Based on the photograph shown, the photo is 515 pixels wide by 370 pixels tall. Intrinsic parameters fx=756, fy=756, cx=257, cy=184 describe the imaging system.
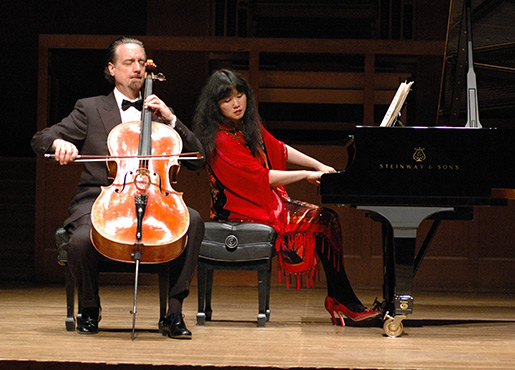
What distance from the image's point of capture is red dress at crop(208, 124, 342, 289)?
338cm

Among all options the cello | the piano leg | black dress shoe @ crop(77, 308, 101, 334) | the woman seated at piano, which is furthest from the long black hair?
black dress shoe @ crop(77, 308, 101, 334)

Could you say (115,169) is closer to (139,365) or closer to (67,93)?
(139,365)

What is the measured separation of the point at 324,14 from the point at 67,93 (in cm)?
248

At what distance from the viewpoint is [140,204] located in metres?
2.74

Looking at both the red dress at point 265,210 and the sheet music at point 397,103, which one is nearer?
the sheet music at point 397,103

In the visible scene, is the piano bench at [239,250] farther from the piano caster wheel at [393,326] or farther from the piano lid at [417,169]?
the piano caster wheel at [393,326]

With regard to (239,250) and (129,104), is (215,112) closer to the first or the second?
(129,104)

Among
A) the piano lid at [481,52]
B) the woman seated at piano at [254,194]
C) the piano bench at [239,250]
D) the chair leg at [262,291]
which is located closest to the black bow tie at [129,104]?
the woman seated at piano at [254,194]

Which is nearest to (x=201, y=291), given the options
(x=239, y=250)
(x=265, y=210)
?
(x=239, y=250)

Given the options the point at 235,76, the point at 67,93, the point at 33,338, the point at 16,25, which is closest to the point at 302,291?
the point at 235,76

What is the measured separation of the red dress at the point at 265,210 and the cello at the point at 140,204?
52cm

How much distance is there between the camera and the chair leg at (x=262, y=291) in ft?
10.8

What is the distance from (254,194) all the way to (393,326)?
0.85 m

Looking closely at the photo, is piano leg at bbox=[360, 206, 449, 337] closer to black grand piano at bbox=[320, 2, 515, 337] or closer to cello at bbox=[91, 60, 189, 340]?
black grand piano at bbox=[320, 2, 515, 337]
